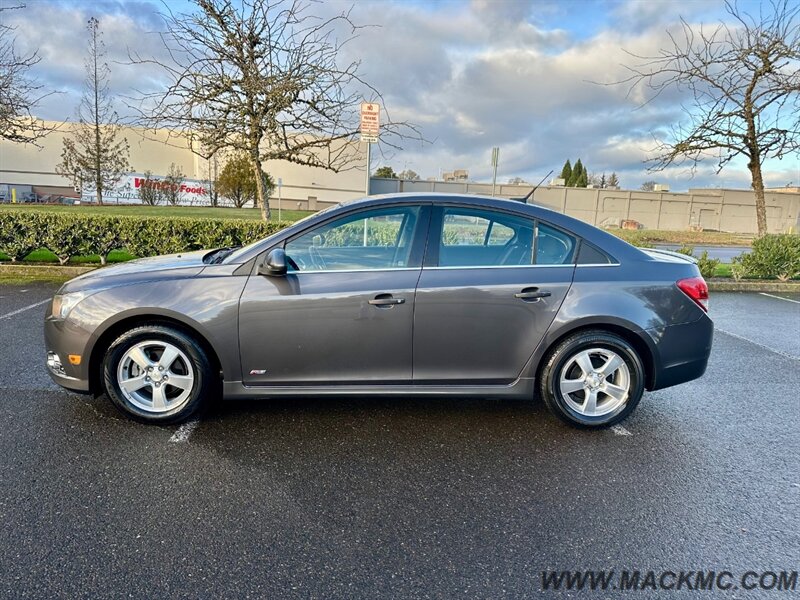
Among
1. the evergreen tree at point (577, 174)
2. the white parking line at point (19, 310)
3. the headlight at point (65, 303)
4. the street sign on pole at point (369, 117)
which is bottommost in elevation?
the white parking line at point (19, 310)

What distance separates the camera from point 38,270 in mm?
8562

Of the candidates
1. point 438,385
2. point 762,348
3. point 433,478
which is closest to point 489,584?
point 433,478

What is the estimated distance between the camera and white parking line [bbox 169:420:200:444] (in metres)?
3.19

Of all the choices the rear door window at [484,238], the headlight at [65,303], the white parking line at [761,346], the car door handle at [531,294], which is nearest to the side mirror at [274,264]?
the rear door window at [484,238]

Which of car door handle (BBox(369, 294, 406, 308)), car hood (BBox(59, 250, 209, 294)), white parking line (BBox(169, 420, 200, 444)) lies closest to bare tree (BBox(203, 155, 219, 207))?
car hood (BBox(59, 250, 209, 294))

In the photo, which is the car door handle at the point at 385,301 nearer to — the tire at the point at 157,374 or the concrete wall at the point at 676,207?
the tire at the point at 157,374

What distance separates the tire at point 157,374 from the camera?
10.7 ft

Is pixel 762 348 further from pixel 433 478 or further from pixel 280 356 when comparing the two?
pixel 280 356

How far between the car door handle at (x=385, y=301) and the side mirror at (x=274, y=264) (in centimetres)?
62

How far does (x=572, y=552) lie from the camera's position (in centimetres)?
228

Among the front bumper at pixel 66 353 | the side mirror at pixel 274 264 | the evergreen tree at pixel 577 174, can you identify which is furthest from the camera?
the evergreen tree at pixel 577 174

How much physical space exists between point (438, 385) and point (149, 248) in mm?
7161

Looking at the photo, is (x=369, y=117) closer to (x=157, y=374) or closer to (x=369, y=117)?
(x=369, y=117)

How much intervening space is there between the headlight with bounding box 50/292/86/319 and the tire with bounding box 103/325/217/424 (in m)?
0.38
